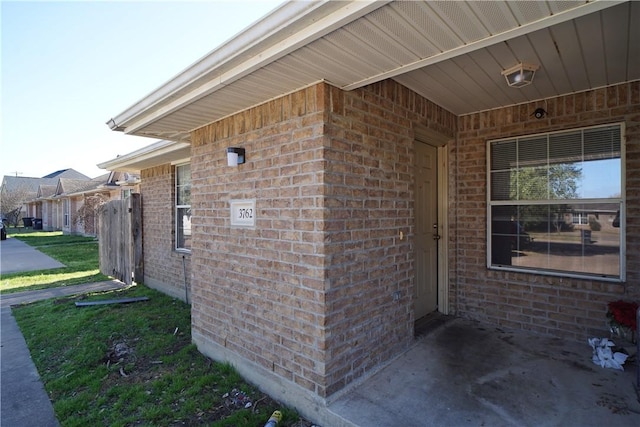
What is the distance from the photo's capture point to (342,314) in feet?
8.93

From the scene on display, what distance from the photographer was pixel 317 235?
2.61m

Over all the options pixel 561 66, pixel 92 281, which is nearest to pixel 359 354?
pixel 561 66

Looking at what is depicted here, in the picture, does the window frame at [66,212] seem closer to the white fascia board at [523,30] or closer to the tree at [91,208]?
the tree at [91,208]

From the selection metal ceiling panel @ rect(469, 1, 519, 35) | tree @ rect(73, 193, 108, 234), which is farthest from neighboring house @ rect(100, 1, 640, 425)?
tree @ rect(73, 193, 108, 234)

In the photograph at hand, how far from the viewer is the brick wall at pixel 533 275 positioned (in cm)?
325

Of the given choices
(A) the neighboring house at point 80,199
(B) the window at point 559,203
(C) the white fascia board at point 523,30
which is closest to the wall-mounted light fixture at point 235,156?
(C) the white fascia board at point 523,30

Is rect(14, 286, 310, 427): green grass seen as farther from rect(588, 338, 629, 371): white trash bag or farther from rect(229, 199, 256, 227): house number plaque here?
rect(588, 338, 629, 371): white trash bag

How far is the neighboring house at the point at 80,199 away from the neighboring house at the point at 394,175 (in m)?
11.2

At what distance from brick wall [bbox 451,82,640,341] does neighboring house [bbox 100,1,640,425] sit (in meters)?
0.02

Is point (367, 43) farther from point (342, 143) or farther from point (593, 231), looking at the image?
point (593, 231)

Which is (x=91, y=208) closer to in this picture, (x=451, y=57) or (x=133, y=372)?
(x=133, y=372)

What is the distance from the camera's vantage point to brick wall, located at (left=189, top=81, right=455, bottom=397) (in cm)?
264

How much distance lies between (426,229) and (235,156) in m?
2.62

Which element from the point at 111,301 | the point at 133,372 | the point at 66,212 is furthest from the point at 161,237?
the point at 66,212
